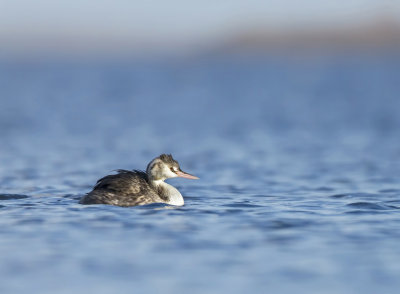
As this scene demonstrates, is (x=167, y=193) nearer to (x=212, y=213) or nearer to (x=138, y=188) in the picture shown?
(x=138, y=188)

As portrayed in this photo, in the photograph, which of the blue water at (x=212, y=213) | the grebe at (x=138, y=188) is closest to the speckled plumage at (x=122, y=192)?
the grebe at (x=138, y=188)

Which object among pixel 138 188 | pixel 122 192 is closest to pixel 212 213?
pixel 138 188

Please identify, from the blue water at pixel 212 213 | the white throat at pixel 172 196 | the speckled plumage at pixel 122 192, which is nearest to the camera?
the blue water at pixel 212 213

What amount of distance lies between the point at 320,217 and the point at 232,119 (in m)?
25.8

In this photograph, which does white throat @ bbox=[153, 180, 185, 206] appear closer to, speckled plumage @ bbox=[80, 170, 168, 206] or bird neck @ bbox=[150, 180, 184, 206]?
bird neck @ bbox=[150, 180, 184, 206]

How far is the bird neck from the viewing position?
14.6 m

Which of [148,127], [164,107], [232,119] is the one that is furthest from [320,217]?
[164,107]

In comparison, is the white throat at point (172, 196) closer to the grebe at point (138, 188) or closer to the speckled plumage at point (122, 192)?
the grebe at point (138, 188)

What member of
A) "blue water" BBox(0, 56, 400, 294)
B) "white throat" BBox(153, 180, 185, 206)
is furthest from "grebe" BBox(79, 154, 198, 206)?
"blue water" BBox(0, 56, 400, 294)

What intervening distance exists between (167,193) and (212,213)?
1.04m

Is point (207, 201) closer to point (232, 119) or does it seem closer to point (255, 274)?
point (255, 274)

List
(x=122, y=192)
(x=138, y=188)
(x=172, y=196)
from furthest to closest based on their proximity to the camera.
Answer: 1. (x=172, y=196)
2. (x=138, y=188)
3. (x=122, y=192)

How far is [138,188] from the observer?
1436 centimetres

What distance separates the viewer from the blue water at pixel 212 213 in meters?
9.80
